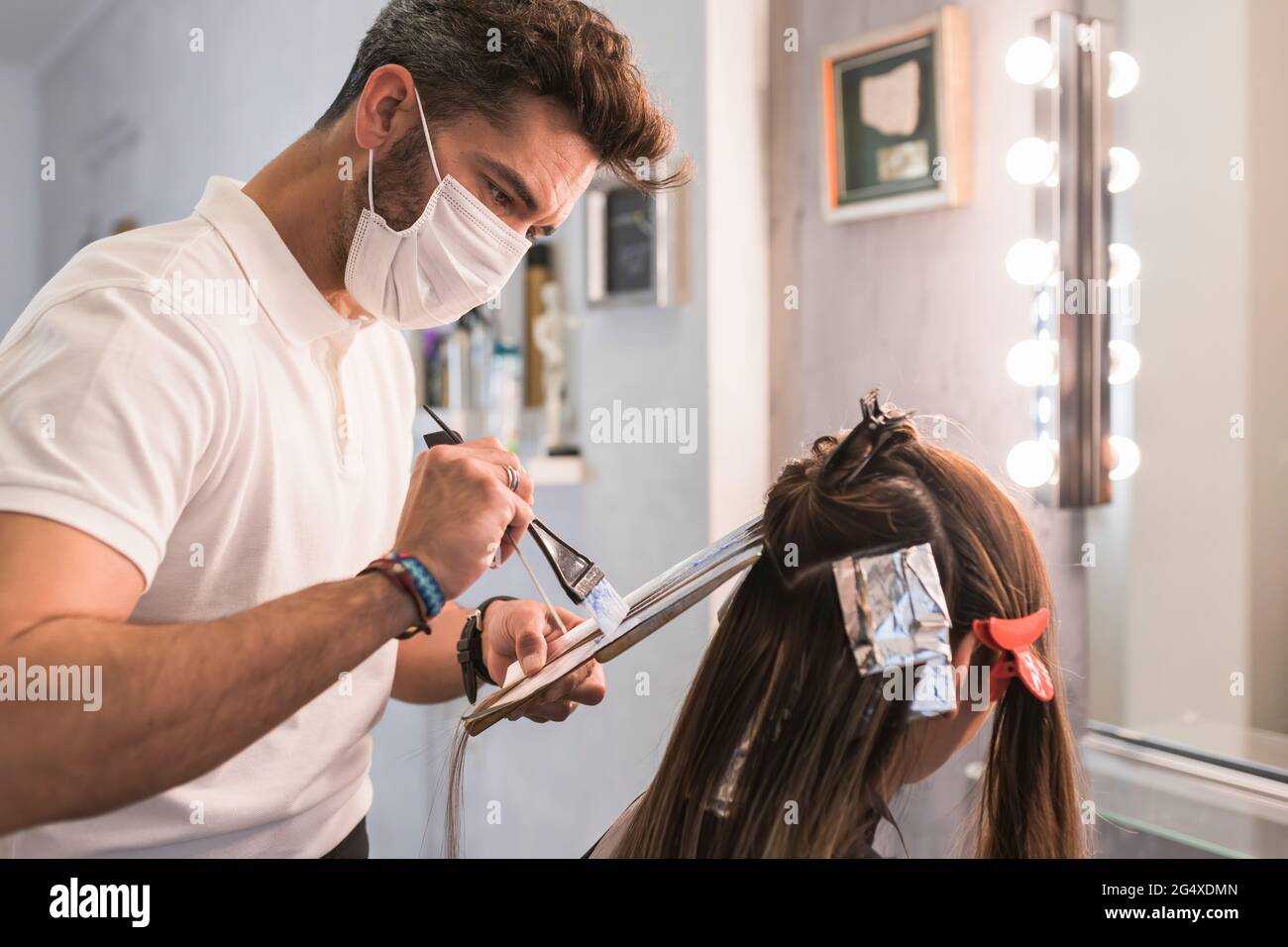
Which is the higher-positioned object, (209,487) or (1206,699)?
(209,487)

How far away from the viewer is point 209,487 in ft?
2.70

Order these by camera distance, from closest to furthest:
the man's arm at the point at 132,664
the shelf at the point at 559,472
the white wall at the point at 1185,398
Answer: the man's arm at the point at 132,664, the white wall at the point at 1185,398, the shelf at the point at 559,472

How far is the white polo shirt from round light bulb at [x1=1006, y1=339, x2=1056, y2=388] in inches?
27.9

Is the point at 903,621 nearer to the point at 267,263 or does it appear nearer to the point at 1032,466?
the point at 1032,466

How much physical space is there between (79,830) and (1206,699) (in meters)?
1.19

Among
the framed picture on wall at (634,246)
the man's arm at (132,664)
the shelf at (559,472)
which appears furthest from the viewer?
the shelf at (559,472)

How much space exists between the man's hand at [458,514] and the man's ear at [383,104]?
29 centimetres

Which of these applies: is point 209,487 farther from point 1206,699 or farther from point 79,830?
point 1206,699

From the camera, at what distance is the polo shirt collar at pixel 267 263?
2.91ft

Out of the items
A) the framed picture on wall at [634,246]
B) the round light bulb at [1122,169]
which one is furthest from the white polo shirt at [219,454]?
the round light bulb at [1122,169]

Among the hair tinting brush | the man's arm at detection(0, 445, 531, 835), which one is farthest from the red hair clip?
the man's arm at detection(0, 445, 531, 835)

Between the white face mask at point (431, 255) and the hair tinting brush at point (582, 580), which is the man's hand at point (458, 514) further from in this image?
the white face mask at point (431, 255)

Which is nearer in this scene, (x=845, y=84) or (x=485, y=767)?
(x=845, y=84)
